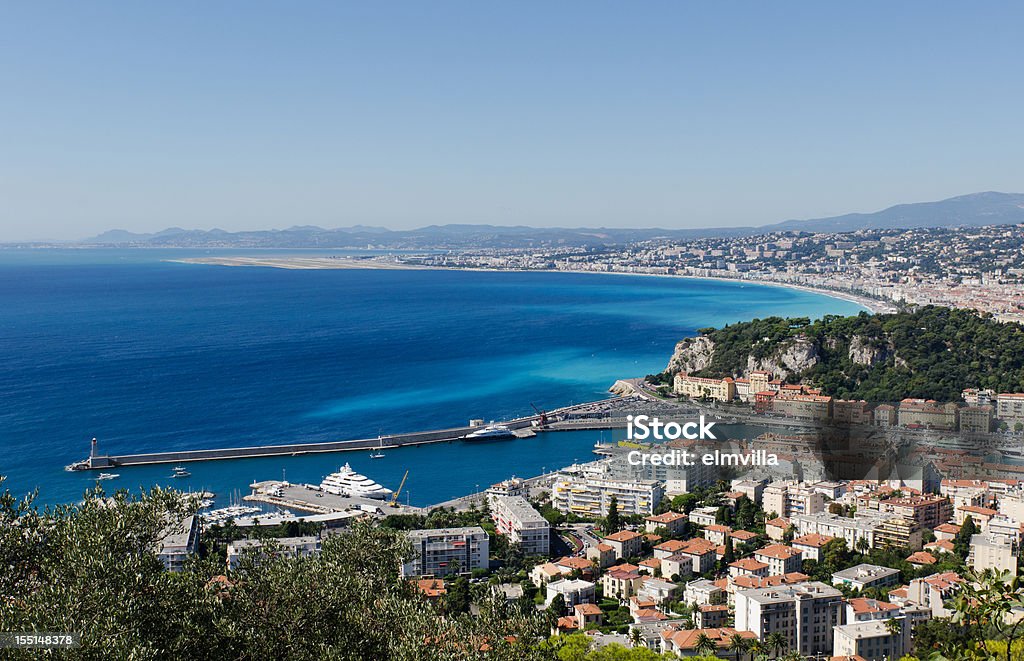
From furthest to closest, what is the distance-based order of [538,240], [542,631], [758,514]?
[538,240]
[758,514]
[542,631]

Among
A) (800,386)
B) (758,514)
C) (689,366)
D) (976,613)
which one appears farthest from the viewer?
(689,366)

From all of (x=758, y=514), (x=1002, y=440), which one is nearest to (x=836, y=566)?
(x=758, y=514)

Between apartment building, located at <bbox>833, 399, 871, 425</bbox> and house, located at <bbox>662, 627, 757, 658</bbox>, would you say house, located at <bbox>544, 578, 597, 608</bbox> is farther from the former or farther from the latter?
apartment building, located at <bbox>833, 399, 871, 425</bbox>

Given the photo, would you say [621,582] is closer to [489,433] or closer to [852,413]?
[852,413]

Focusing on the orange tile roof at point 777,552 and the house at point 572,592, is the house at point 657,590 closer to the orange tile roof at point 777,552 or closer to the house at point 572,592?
the house at point 572,592

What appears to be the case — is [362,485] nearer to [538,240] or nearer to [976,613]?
[976,613]

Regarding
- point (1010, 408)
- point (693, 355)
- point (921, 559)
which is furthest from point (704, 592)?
point (693, 355)
